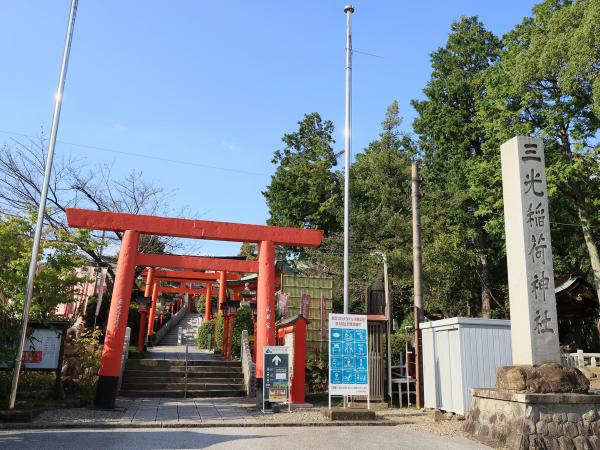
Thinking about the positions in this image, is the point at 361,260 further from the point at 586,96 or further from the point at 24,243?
the point at 24,243

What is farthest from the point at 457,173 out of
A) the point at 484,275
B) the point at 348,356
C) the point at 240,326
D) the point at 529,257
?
the point at 529,257

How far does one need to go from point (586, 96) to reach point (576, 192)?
3.73 m

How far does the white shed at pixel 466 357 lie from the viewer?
999 cm

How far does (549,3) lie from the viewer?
2045cm

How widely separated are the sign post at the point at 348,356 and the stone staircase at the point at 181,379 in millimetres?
5021

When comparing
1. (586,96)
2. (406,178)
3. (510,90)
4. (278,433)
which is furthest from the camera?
(406,178)

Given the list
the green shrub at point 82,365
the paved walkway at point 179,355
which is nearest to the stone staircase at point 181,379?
the green shrub at point 82,365

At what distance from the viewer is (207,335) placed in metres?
25.5

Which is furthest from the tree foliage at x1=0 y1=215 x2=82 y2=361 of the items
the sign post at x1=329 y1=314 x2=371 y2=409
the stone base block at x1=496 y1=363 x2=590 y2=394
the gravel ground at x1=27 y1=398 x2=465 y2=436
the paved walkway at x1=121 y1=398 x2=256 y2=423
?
the stone base block at x1=496 y1=363 x2=590 y2=394

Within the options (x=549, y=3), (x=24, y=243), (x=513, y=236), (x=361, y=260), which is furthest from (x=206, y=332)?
(x=549, y=3)

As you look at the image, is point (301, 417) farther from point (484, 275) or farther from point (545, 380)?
point (484, 275)

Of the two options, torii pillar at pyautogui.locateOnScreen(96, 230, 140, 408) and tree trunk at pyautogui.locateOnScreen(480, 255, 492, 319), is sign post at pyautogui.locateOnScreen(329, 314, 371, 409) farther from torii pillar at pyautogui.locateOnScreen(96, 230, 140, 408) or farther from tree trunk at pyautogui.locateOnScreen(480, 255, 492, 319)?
tree trunk at pyautogui.locateOnScreen(480, 255, 492, 319)

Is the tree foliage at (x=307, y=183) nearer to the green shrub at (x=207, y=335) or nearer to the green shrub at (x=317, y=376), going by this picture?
the green shrub at (x=207, y=335)

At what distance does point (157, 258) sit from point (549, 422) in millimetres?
10007
